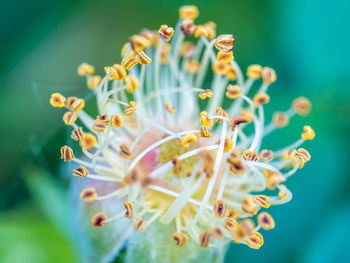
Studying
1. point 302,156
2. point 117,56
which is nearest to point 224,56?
point 302,156

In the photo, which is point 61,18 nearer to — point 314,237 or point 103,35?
point 103,35

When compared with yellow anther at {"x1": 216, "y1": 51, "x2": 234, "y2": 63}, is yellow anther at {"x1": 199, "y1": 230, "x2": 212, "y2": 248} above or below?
below

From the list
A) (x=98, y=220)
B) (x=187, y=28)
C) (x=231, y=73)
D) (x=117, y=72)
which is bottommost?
(x=98, y=220)

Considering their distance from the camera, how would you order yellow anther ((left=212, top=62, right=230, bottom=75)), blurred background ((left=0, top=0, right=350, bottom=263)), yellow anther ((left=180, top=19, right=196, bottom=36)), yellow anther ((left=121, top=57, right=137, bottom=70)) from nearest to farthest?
yellow anther ((left=121, top=57, right=137, bottom=70))
yellow anther ((left=180, top=19, right=196, bottom=36))
yellow anther ((left=212, top=62, right=230, bottom=75))
blurred background ((left=0, top=0, right=350, bottom=263))

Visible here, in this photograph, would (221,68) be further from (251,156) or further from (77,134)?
(77,134)

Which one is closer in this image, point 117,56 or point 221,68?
point 221,68

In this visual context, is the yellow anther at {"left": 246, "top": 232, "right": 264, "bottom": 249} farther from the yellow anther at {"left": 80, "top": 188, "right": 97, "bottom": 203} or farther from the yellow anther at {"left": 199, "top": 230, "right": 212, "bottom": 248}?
the yellow anther at {"left": 80, "top": 188, "right": 97, "bottom": 203}

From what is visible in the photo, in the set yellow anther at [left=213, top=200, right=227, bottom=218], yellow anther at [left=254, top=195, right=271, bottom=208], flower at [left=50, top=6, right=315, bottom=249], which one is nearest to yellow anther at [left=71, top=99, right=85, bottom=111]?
flower at [left=50, top=6, right=315, bottom=249]
